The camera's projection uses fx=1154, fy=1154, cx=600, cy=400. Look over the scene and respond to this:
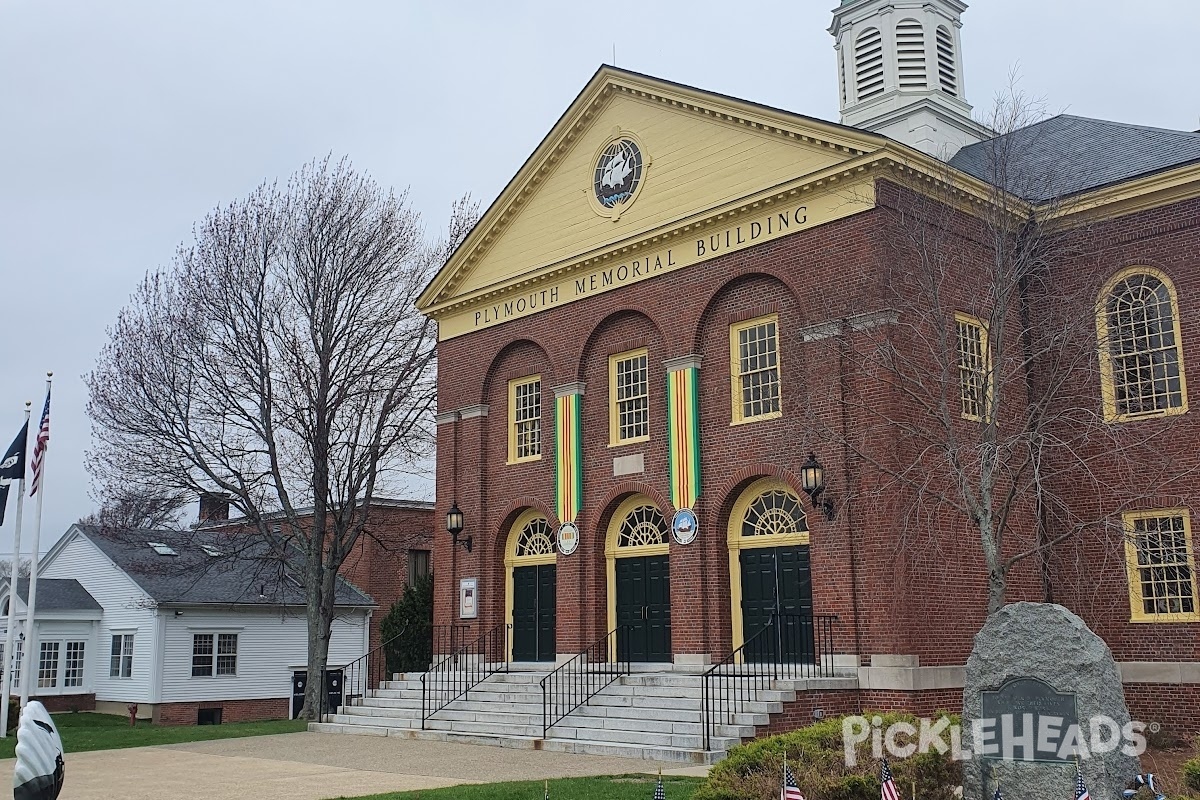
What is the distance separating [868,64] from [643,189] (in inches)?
339

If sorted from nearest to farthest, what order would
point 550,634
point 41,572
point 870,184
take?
point 870,184
point 550,634
point 41,572

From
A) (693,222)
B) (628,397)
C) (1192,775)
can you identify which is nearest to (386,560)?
(628,397)

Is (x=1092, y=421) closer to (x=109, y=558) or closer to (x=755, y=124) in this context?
(x=755, y=124)

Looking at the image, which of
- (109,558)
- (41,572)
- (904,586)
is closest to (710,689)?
(904,586)

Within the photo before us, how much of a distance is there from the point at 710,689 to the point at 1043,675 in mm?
7999

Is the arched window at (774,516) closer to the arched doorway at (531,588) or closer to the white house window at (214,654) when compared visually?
the arched doorway at (531,588)

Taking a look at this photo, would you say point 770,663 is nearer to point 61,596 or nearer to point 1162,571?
point 1162,571

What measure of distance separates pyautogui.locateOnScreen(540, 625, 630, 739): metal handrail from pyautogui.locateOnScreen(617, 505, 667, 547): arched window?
170 cm

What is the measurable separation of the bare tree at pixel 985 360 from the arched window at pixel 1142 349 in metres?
0.57

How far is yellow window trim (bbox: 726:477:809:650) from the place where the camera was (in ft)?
67.2

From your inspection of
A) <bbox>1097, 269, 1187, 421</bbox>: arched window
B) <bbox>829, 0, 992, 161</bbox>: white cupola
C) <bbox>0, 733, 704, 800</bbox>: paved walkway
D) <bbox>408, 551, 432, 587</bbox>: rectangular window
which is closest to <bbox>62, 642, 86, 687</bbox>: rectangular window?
<bbox>408, 551, 432, 587</bbox>: rectangular window

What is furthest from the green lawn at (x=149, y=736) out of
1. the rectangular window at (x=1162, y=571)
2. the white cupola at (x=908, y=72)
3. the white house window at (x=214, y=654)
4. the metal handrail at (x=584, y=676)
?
the white cupola at (x=908, y=72)

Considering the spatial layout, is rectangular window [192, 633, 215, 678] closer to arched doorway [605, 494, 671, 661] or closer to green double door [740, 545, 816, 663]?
arched doorway [605, 494, 671, 661]

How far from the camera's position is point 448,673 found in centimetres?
2425
